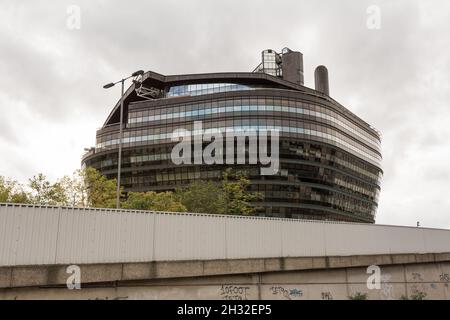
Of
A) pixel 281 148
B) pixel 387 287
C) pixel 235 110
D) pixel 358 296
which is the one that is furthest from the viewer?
pixel 235 110

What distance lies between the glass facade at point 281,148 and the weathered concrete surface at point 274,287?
60863 millimetres

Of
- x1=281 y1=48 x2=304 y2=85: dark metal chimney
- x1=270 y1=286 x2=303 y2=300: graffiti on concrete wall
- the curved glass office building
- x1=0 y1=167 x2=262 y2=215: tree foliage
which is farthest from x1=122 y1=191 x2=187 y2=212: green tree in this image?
x1=281 y1=48 x2=304 y2=85: dark metal chimney

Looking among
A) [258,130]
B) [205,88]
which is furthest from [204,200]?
[205,88]

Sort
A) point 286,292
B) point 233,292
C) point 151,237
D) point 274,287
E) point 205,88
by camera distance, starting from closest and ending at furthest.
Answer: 1. point 151,237
2. point 233,292
3. point 274,287
4. point 286,292
5. point 205,88

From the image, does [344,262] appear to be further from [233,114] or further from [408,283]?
[233,114]

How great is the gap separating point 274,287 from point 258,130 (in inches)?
2653

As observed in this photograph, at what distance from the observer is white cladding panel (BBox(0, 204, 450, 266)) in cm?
1002

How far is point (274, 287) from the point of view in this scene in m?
14.3

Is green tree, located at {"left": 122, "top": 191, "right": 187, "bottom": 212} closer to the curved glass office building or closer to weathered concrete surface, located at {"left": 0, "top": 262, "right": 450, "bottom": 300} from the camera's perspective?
weathered concrete surface, located at {"left": 0, "top": 262, "right": 450, "bottom": 300}

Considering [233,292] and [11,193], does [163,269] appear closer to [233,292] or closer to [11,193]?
[233,292]

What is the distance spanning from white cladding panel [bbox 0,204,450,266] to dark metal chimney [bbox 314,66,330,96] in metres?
93.8

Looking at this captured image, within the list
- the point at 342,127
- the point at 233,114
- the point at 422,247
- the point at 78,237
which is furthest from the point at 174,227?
the point at 342,127

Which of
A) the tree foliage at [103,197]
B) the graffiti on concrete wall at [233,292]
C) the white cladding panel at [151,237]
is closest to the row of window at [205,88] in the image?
the tree foliage at [103,197]

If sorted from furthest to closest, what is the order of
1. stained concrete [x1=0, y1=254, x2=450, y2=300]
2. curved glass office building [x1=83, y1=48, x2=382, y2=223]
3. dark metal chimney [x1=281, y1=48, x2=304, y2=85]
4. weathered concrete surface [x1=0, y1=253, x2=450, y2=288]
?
dark metal chimney [x1=281, y1=48, x2=304, y2=85], curved glass office building [x1=83, y1=48, x2=382, y2=223], stained concrete [x1=0, y1=254, x2=450, y2=300], weathered concrete surface [x1=0, y1=253, x2=450, y2=288]
